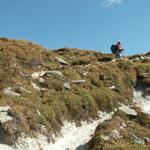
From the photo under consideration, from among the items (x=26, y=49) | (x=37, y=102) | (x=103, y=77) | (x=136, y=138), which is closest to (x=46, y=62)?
(x=26, y=49)

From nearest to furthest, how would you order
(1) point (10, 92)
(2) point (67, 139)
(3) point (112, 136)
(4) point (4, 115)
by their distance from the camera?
(3) point (112, 136) → (4) point (4, 115) → (2) point (67, 139) → (1) point (10, 92)

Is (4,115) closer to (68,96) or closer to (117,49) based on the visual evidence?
(68,96)

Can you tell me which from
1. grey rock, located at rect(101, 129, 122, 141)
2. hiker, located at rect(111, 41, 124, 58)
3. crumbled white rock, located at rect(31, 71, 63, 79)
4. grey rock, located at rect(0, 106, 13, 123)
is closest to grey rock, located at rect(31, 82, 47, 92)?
crumbled white rock, located at rect(31, 71, 63, 79)

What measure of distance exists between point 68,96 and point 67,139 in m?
5.77

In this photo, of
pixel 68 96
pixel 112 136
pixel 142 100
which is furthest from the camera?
pixel 142 100

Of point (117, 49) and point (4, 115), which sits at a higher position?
point (117, 49)

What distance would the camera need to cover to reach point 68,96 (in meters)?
31.5

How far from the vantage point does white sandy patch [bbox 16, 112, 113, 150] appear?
23969 millimetres

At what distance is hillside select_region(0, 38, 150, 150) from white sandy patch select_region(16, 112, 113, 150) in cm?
37

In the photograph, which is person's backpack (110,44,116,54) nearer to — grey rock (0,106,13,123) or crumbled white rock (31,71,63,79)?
crumbled white rock (31,71,63,79)

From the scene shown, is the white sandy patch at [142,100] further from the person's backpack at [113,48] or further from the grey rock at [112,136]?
the person's backpack at [113,48]

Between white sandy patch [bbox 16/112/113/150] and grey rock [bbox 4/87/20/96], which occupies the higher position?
grey rock [bbox 4/87/20/96]

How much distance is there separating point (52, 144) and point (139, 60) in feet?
89.2

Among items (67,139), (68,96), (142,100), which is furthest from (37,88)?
(142,100)
